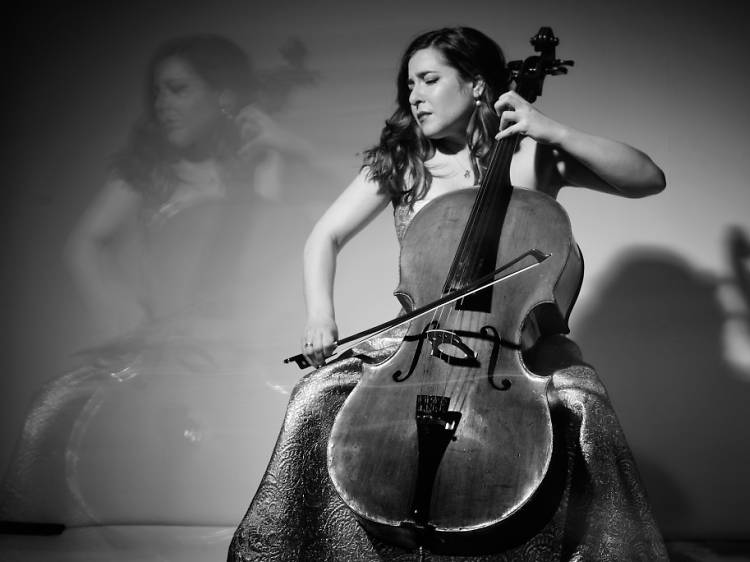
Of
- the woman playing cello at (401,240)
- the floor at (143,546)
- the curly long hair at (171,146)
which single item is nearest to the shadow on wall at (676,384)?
the floor at (143,546)

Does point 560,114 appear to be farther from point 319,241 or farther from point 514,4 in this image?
point 319,241

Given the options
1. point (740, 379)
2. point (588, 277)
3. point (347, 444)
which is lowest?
point (740, 379)

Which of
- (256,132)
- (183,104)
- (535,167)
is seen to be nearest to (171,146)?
(183,104)

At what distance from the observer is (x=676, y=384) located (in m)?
1.59

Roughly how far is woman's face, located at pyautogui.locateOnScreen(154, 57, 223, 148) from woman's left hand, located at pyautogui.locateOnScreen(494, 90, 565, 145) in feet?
3.14

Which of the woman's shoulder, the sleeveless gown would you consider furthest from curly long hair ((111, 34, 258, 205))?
the sleeveless gown

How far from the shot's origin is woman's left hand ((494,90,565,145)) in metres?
1.05

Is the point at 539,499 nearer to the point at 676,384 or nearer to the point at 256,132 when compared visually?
the point at 676,384

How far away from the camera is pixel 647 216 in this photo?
64.8 inches

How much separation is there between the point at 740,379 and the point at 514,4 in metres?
0.99

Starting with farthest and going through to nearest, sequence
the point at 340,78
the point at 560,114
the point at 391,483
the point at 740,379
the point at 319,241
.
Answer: the point at 340,78
the point at 560,114
the point at 740,379
the point at 319,241
the point at 391,483

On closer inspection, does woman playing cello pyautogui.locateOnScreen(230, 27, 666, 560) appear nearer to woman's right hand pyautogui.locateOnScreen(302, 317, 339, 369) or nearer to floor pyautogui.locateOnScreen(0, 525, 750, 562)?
woman's right hand pyautogui.locateOnScreen(302, 317, 339, 369)

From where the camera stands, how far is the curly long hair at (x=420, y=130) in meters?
1.24

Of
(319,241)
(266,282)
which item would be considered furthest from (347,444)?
(266,282)
